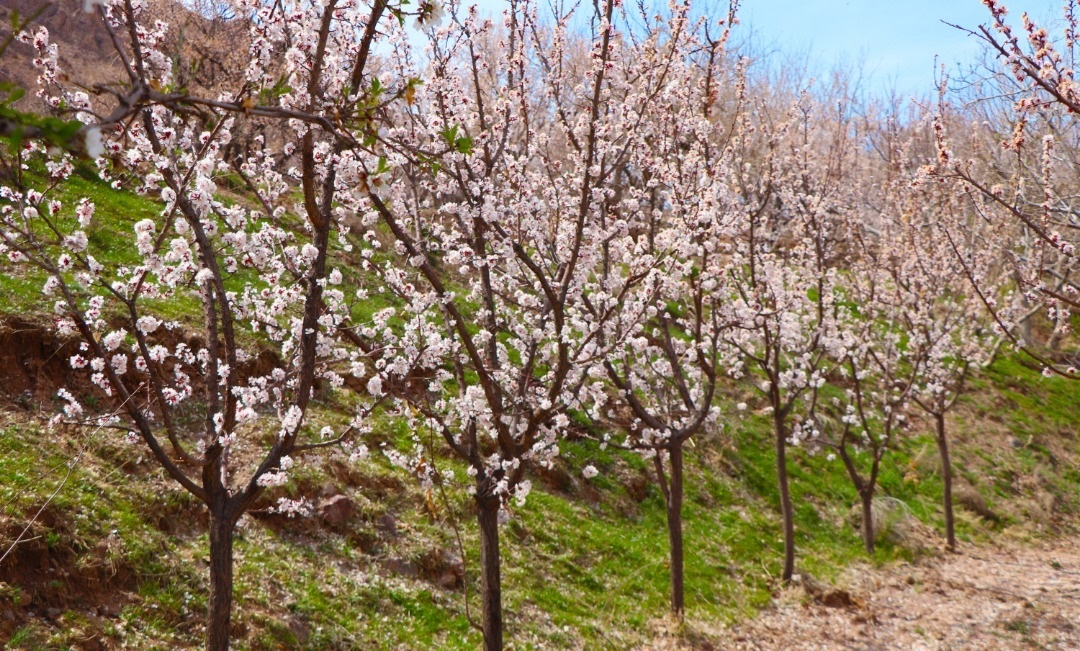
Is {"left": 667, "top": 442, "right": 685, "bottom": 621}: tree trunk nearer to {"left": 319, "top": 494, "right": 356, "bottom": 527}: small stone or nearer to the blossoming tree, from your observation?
{"left": 319, "top": 494, "right": 356, "bottom": 527}: small stone

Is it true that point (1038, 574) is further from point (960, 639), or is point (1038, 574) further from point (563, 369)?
point (563, 369)

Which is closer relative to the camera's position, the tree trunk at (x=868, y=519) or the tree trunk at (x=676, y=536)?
the tree trunk at (x=676, y=536)

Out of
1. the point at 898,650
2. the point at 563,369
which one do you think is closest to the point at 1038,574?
the point at 898,650

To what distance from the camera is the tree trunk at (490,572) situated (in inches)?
226

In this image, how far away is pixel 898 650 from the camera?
8281 millimetres

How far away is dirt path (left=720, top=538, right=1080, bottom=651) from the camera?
8469mm

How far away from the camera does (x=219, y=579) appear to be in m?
4.36

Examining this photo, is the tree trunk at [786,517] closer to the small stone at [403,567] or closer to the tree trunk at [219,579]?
the small stone at [403,567]

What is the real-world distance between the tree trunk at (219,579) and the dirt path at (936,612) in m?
5.85

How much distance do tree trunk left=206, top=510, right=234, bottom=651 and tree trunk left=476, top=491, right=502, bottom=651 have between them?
6.47 ft

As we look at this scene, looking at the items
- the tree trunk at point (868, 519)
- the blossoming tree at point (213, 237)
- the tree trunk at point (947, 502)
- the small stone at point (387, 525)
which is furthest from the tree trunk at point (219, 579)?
the tree trunk at point (947, 502)

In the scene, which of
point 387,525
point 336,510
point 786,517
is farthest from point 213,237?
point 786,517

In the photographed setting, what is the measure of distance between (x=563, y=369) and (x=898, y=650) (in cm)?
624

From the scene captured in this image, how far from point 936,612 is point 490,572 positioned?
22.8 feet
